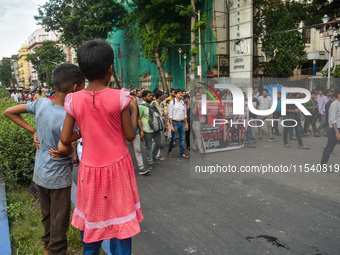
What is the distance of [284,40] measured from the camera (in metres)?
19.9

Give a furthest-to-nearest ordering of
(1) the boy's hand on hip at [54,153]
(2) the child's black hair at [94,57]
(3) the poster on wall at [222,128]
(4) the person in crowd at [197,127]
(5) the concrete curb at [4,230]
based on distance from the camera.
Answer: (4) the person in crowd at [197,127] → (3) the poster on wall at [222,128] → (5) the concrete curb at [4,230] → (1) the boy's hand on hip at [54,153] → (2) the child's black hair at [94,57]

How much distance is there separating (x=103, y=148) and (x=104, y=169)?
138mm

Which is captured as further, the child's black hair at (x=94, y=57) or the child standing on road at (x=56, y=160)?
the child standing on road at (x=56, y=160)

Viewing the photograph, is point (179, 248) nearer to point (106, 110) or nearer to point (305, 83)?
point (106, 110)

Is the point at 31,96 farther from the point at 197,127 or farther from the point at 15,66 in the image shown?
the point at 15,66

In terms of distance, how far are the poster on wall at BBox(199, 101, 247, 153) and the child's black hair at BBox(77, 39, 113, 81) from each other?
495 cm

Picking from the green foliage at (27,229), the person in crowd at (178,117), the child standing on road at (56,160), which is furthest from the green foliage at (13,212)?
the person in crowd at (178,117)

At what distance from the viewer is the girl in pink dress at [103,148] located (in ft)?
6.03

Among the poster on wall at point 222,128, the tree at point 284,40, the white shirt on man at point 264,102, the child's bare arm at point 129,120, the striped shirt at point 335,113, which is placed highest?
the tree at point 284,40

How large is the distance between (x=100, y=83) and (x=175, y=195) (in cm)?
335

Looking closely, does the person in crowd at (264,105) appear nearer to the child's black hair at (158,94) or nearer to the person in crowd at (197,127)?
the person in crowd at (197,127)

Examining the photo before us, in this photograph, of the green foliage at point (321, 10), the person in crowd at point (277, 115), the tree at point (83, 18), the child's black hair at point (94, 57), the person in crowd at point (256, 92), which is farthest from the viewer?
the tree at point (83, 18)

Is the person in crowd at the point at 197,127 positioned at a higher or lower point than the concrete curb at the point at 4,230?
higher

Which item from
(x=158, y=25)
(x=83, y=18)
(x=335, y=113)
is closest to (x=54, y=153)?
(x=335, y=113)
